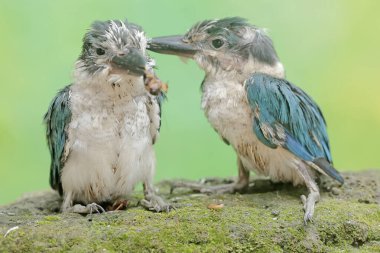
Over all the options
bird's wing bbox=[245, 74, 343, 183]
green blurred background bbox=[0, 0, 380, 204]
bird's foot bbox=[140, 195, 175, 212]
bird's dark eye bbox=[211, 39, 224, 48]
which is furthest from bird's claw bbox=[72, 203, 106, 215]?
green blurred background bbox=[0, 0, 380, 204]

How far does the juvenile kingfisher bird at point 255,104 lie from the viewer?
4004mm

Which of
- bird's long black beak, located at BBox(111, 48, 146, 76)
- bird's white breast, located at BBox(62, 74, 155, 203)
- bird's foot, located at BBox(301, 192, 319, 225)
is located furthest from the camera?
bird's white breast, located at BBox(62, 74, 155, 203)

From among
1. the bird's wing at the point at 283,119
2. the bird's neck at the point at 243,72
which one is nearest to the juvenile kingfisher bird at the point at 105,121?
the bird's neck at the point at 243,72

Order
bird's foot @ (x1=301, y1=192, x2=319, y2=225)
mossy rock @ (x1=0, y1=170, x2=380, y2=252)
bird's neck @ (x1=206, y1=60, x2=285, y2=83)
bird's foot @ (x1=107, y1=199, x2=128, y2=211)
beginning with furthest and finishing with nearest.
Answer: bird's neck @ (x1=206, y1=60, x2=285, y2=83) < bird's foot @ (x1=107, y1=199, x2=128, y2=211) < bird's foot @ (x1=301, y1=192, x2=319, y2=225) < mossy rock @ (x1=0, y1=170, x2=380, y2=252)

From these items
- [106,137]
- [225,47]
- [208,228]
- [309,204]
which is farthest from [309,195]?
[106,137]

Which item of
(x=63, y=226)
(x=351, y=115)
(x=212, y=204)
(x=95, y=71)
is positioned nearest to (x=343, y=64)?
(x=351, y=115)

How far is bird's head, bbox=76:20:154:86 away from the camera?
11.6ft

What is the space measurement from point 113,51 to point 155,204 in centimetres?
94

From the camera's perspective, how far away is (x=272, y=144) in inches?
157

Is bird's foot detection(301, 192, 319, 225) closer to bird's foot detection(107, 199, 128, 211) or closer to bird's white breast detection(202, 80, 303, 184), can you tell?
bird's white breast detection(202, 80, 303, 184)

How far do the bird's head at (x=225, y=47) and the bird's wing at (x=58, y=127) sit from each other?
27.6 inches

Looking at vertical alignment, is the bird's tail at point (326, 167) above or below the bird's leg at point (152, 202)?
above

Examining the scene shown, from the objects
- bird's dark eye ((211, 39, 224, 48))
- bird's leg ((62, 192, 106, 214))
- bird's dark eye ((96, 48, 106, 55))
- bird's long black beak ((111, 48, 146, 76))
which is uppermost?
bird's dark eye ((211, 39, 224, 48))

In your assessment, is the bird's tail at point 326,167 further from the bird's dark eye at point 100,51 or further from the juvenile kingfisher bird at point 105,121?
the bird's dark eye at point 100,51
